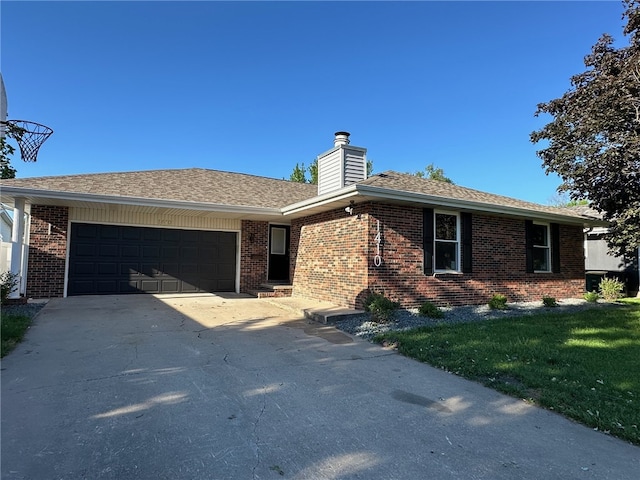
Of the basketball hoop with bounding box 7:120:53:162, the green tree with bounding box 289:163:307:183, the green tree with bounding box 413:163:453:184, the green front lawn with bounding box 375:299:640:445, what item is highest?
the green tree with bounding box 413:163:453:184

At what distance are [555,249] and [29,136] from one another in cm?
1371

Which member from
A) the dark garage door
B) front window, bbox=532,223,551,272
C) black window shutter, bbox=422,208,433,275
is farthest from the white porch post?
front window, bbox=532,223,551,272

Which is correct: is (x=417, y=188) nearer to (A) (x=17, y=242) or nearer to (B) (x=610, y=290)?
(B) (x=610, y=290)

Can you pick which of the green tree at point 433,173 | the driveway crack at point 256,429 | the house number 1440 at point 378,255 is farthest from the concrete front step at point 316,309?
the green tree at point 433,173

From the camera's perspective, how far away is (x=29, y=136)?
6.52m

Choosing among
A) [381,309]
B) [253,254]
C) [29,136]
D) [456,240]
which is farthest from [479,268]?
[29,136]

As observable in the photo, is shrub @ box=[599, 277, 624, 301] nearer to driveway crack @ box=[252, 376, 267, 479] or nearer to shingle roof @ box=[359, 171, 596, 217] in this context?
shingle roof @ box=[359, 171, 596, 217]

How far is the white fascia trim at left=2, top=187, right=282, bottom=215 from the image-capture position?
29.3 ft

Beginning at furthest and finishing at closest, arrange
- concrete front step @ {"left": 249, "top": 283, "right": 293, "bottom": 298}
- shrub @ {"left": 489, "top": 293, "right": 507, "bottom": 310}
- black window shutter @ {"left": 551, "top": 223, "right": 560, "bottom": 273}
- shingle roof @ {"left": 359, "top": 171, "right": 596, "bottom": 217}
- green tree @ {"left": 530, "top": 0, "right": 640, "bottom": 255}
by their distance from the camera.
Result: black window shutter @ {"left": 551, "top": 223, "right": 560, "bottom": 273} → concrete front step @ {"left": 249, "top": 283, "right": 293, "bottom": 298} → shrub @ {"left": 489, "top": 293, "right": 507, "bottom": 310} → shingle roof @ {"left": 359, "top": 171, "right": 596, "bottom": 217} → green tree @ {"left": 530, "top": 0, "right": 640, "bottom": 255}

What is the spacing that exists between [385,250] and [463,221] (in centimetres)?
264

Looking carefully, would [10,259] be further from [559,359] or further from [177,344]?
[559,359]

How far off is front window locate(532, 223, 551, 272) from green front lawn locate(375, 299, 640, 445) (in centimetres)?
358

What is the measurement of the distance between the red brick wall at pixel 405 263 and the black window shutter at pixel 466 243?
0.66 feet

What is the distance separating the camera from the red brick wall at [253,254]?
12.9 meters
